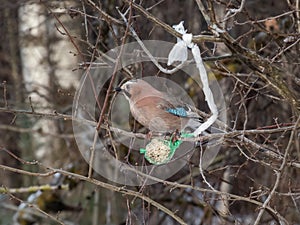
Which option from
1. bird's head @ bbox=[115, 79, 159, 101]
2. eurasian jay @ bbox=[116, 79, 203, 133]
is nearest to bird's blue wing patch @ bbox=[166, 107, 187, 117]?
eurasian jay @ bbox=[116, 79, 203, 133]

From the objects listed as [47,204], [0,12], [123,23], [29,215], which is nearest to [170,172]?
[123,23]

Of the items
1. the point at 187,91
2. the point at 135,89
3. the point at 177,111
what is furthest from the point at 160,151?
the point at 187,91

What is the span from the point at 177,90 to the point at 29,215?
324 cm

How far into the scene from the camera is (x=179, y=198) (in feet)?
23.1

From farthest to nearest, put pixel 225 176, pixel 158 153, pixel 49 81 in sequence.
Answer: pixel 49 81 → pixel 225 176 → pixel 158 153

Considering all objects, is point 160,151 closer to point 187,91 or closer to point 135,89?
point 135,89

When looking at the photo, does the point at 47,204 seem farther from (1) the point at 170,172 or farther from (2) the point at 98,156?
(1) the point at 170,172

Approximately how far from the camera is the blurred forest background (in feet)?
11.7

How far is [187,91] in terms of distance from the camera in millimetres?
6090

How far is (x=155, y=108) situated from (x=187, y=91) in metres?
2.09

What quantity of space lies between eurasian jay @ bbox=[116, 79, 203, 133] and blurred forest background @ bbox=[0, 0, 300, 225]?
0.59ft

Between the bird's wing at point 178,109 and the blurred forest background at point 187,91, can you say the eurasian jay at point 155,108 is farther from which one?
the blurred forest background at point 187,91

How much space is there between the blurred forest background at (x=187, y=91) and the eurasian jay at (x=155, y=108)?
180 mm

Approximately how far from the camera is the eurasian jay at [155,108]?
13.1 feet
